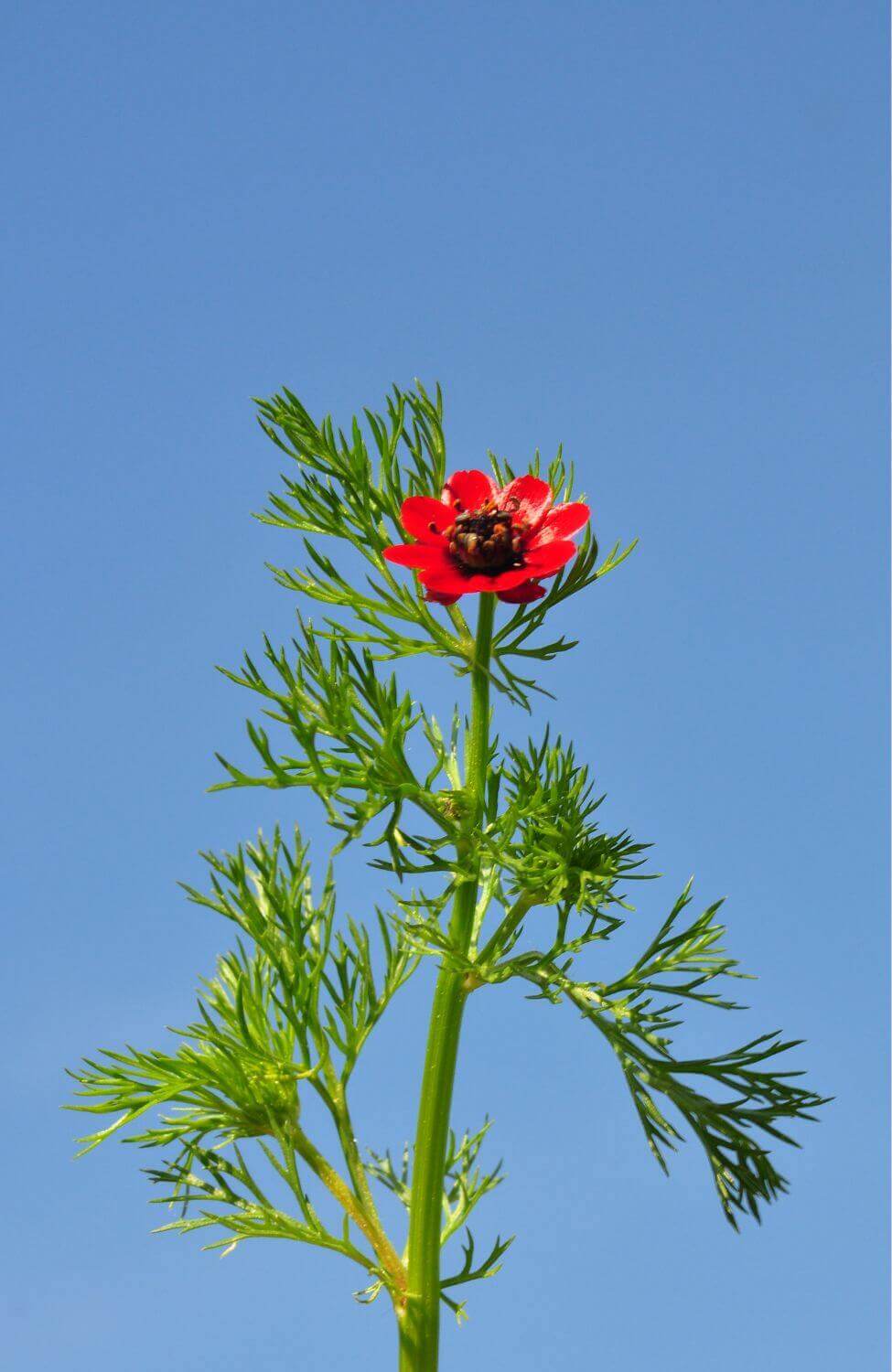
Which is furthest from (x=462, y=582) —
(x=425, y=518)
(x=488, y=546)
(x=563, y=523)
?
(x=563, y=523)

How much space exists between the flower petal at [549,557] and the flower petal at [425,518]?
0.22 metres

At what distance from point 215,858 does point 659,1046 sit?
1.36m

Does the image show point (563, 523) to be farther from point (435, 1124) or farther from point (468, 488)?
point (435, 1124)

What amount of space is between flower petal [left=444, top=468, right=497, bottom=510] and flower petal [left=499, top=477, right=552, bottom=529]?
0.15ft

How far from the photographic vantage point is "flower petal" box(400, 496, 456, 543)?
3580 mm

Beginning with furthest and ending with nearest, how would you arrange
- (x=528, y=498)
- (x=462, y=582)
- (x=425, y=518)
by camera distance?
(x=528, y=498), (x=425, y=518), (x=462, y=582)

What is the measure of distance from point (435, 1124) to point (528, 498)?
1584 millimetres

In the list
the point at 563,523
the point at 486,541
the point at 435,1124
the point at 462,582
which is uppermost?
the point at 563,523

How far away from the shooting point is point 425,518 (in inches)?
142

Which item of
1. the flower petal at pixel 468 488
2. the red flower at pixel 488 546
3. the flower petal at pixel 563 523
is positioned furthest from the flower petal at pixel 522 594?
the flower petal at pixel 468 488

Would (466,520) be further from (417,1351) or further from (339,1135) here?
(417,1351)

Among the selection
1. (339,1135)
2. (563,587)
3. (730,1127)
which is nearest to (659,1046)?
(730,1127)

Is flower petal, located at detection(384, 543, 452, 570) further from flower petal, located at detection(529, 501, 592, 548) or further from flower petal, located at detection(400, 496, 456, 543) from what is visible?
flower petal, located at detection(529, 501, 592, 548)

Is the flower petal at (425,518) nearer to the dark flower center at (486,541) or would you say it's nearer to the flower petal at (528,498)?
the dark flower center at (486,541)
